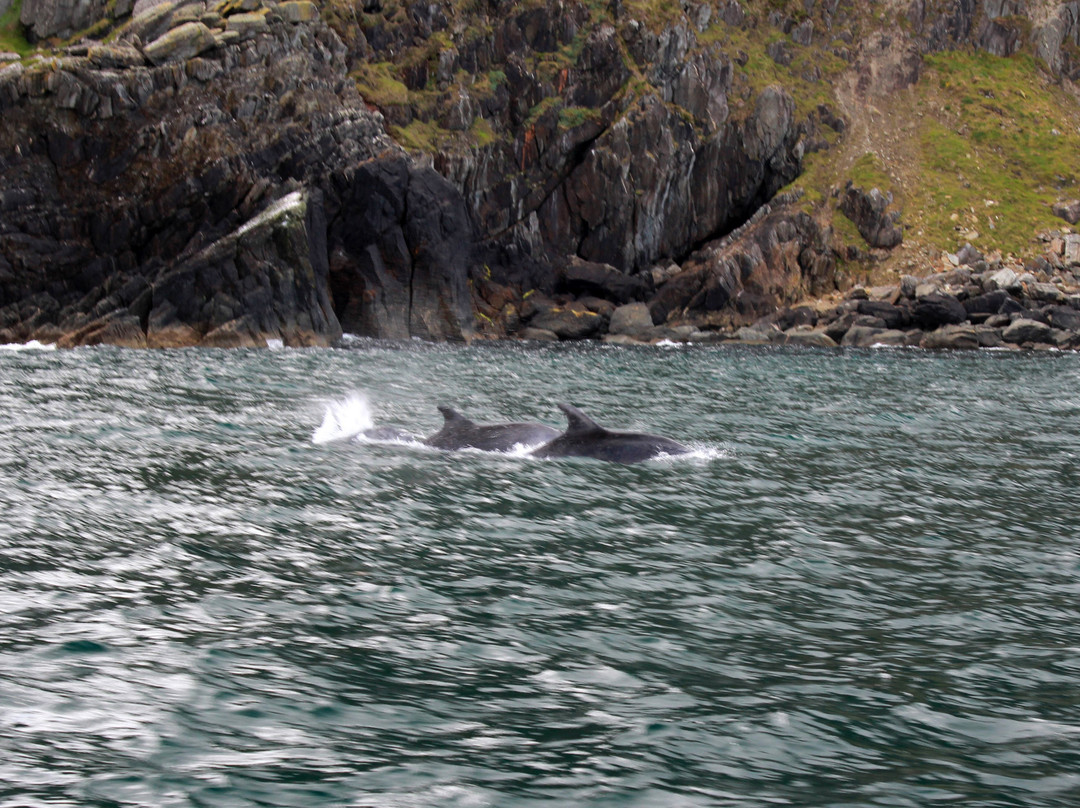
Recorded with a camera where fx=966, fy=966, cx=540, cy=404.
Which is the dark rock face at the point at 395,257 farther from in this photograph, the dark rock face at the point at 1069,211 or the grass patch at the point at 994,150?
the dark rock face at the point at 1069,211

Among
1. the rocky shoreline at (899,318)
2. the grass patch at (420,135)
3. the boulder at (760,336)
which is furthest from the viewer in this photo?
the grass patch at (420,135)

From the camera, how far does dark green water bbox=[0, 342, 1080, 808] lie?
5520 millimetres

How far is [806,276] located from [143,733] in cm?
8765

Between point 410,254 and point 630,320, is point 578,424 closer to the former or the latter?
point 410,254

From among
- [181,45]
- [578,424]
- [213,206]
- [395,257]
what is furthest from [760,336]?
[578,424]

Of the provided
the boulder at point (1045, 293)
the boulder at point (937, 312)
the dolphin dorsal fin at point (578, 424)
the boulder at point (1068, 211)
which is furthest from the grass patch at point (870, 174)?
the dolphin dorsal fin at point (578, 424)

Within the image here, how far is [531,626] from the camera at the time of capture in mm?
8148

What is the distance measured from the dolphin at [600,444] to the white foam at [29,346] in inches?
1771

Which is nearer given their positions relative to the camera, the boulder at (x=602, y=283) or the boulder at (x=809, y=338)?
the boulder at (x=809, y=338)

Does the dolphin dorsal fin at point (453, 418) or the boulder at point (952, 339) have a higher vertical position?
the dolphin dorsal fin at point (453, 418)

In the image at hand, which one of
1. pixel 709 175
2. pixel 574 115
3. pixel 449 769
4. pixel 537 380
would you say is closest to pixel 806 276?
pixel 709 175

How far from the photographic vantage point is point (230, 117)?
224 feet

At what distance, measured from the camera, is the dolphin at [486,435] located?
18.0m

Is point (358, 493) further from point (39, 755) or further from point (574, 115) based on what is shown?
point (574, 115)
